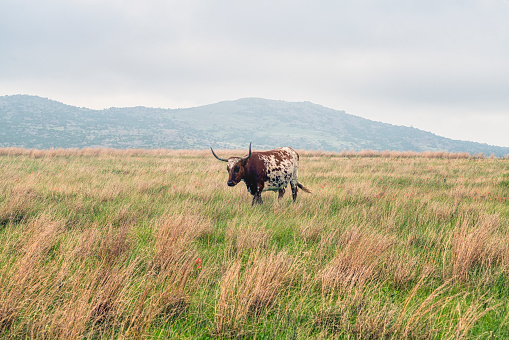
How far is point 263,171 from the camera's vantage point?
808 centimetres

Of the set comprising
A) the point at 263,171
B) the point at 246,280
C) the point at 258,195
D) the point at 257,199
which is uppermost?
the point at 263,171

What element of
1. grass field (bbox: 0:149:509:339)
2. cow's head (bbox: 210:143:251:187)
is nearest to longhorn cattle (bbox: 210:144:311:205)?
cow's head (bbox: 210:143:251:187)

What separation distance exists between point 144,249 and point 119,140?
16493cm

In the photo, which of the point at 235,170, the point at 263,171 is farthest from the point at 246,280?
the point at 263,171

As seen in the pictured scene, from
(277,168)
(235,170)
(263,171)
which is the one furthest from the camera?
(277,168)

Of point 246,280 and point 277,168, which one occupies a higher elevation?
point 277,168

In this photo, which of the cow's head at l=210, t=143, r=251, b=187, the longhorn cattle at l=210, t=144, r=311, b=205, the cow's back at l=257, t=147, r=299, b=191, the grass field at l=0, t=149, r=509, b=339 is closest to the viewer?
the grass field at l=0, t=149, r=509, b=339

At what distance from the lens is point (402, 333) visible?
7.12ft

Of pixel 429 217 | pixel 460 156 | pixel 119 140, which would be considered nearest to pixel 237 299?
pixel 429 217

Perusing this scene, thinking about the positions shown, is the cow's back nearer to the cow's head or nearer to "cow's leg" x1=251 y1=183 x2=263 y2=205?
"cow's leg" x1=251 y1=183 x2=263 y2=205

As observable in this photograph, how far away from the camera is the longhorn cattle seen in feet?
24.7

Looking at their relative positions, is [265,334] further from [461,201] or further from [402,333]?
[461,201]

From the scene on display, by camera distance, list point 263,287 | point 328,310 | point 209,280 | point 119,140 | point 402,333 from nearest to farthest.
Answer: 1. point 402,333
2. point 328,310
3. point 263,287
4. point 209,280
5. point 119,140

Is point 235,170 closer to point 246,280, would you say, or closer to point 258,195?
point 258,195
